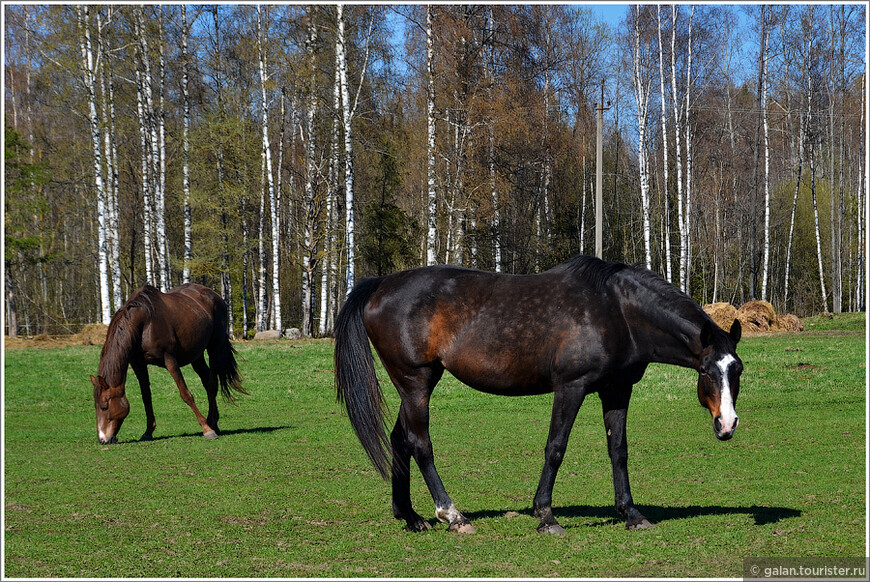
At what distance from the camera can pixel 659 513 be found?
21.7 ft

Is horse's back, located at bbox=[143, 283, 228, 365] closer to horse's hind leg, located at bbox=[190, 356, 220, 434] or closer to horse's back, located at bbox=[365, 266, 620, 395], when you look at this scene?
horse's hind leg, located at bbox=[190, 356, 220, 434]

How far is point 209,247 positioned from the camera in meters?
31.9

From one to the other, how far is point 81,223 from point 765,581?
1713 inches

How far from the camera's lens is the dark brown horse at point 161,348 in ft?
36.7

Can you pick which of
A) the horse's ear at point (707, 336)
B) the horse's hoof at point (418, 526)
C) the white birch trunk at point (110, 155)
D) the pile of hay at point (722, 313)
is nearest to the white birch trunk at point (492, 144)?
the pile of hay at point (722, 313)

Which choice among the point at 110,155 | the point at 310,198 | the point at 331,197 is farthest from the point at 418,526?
the point at 110,155

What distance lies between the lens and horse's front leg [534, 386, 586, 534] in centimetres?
602

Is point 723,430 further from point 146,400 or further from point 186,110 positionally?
point 186,110

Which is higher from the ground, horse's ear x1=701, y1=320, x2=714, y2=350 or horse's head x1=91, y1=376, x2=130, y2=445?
horse's ear x1=701, y1=320, x2=714, y2=350

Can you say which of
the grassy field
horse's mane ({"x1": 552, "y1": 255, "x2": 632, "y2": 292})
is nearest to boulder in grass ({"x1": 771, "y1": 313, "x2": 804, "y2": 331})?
the grassy field

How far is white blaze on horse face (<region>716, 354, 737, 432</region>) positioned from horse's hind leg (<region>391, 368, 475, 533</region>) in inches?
78.2

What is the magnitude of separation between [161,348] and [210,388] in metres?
1.19

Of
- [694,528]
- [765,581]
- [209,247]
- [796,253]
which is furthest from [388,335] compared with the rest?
[796,253]

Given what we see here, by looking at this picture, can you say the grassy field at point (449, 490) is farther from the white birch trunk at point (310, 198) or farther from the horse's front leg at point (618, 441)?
the white birch trunk at point (310, 198)
